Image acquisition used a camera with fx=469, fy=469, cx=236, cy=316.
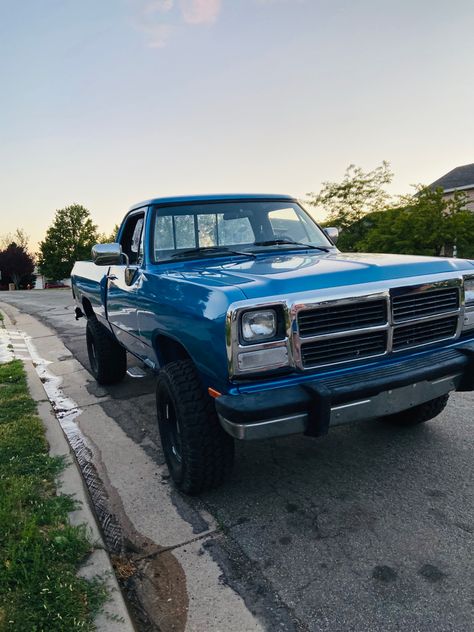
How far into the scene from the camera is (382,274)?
2.64 meters

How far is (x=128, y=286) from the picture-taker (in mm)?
3949

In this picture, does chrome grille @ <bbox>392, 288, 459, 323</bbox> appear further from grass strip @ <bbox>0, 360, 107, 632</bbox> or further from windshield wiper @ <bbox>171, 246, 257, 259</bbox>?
grass strip @ <bbox>0, 360, 107, 632</bbox>

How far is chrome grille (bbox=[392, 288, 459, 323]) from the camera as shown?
2.66 metres

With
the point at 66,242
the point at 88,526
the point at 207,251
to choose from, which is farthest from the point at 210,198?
the point at 66,242

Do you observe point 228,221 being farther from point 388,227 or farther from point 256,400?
point 388,227

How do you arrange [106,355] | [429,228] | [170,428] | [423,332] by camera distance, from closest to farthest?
[423,332]
[170,428]
[106,355]
[429,228]

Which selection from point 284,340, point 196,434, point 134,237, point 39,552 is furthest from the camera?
point 134,237

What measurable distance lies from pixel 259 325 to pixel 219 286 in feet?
1.07

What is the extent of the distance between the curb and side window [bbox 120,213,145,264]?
162 centimetres

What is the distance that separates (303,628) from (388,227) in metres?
15.3

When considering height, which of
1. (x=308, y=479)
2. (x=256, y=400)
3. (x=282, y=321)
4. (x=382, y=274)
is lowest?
(x=308, y=479)

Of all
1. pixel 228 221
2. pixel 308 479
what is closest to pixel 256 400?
pixel 308 479

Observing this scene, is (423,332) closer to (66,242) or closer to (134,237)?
(134,237)

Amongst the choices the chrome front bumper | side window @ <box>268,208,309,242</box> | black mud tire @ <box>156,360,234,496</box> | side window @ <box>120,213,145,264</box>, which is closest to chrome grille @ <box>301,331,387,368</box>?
the chrome front bumper
